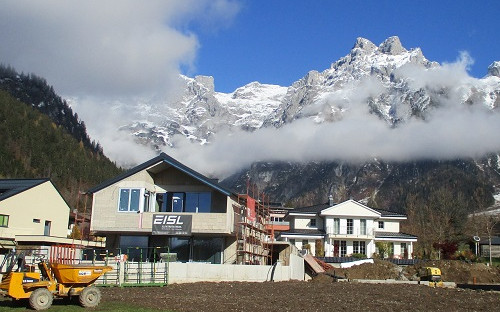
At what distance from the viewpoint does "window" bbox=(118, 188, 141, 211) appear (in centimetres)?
3797

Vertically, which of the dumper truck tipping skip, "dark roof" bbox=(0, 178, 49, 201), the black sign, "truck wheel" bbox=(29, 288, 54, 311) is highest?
"dark roof" bbox=(0, 178, 49, 201)

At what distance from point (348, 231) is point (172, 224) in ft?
116

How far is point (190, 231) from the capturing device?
119 feet

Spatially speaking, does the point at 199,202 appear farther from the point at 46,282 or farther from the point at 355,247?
the point at 355,247

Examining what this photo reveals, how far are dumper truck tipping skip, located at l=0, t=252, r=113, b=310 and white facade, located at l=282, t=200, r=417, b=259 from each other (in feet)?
152

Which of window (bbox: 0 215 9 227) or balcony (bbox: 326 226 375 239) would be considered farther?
balcony (bbox: 326 226 375 239)

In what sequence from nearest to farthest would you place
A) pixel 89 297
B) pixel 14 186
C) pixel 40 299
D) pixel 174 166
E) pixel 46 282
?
pixel 40 299 → pixel 46 282 → pixel 89 297 → pixel 174 166 → pixel 14 186

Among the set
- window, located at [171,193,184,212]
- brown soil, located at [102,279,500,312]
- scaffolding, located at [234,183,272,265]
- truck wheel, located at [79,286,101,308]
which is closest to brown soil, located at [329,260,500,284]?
scaffolding, located at [234,183,272,265]

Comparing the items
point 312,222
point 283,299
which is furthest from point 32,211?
point 283,299

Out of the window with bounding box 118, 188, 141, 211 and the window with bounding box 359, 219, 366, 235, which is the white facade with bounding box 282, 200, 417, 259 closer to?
the window with bounding box 359, 219, 366, 235

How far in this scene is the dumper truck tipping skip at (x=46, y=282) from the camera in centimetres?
1862

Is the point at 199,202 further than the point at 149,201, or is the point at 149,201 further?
the point at 149,201

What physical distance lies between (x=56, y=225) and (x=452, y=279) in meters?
36.5

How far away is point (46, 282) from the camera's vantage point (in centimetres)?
1925
